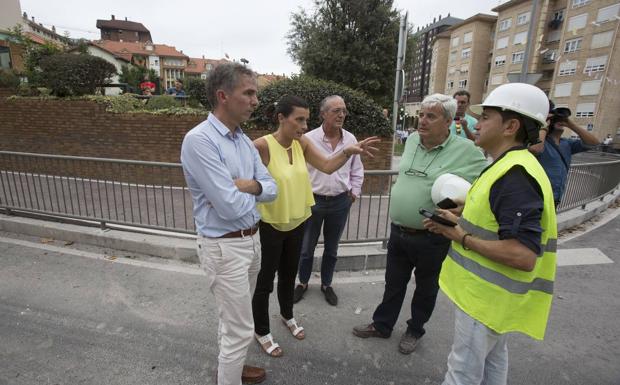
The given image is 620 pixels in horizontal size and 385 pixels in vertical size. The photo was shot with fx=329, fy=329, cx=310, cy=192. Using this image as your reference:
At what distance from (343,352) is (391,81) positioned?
1493 cm

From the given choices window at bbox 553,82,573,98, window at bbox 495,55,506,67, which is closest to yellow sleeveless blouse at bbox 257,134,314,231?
window at bbox 553,82,573,98

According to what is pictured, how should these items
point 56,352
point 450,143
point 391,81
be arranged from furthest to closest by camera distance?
point 391,81 → point 56,352 → point 450,143

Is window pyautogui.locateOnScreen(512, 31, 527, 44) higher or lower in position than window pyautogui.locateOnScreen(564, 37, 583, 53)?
higher

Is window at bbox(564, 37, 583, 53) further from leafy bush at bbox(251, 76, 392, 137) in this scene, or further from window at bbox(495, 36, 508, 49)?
leafy bush at bbox(251, 76, 392, 137)

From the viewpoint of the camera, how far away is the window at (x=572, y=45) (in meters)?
36.3

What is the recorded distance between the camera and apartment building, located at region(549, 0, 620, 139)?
3319 cm

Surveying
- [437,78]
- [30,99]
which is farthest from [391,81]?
[437,78]

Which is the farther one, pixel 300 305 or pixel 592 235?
pixel 592 235

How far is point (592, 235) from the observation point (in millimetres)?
5617

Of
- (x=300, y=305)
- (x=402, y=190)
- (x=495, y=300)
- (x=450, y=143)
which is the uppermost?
(x=450, y=143)

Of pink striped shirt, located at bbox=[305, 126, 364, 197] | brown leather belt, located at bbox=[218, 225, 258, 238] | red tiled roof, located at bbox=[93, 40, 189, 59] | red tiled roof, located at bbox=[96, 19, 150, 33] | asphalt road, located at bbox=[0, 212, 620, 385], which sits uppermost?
red tiled roof, located at bbox=[96, 19, 150, 33]

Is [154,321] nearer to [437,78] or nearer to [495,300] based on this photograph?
[495,300]

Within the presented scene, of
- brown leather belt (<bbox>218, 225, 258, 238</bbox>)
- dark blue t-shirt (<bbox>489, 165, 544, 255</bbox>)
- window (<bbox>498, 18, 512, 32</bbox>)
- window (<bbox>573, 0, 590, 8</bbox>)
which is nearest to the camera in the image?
dark blue t-shirt (<bbox>489, 165, 544, 255</bbox>)

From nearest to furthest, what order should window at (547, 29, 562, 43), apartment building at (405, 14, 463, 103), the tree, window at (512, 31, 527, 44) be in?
the tree → window at (547, 29, 562, 43) → window at (512, 31, 527, 44) → apartment building at (405, 14, 463, 103)
